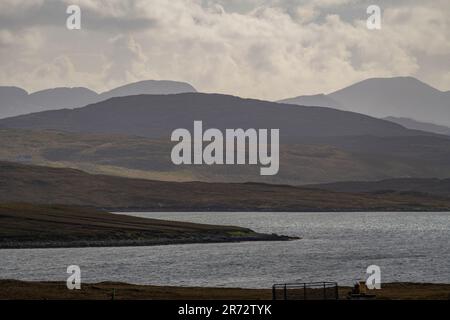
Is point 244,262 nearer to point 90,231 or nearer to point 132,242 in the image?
point 132,242

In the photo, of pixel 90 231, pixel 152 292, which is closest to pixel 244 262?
pixel 152 292

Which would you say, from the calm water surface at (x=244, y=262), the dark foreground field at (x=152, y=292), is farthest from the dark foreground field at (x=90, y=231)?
the dark foreground field at (x=152, y=292)

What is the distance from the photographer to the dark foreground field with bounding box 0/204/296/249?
151 meters

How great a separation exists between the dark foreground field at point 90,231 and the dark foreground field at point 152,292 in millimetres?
74615

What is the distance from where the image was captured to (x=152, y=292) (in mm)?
67938

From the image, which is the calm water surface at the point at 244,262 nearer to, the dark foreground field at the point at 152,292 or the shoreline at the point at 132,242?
the shoreline at the point at 132,242

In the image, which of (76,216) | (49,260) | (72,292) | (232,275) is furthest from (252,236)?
(72,292)

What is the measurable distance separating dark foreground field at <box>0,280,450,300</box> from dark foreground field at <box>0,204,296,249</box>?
74.6 metres

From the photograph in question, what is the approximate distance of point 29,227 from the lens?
162 m

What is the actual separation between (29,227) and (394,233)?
73008 mm

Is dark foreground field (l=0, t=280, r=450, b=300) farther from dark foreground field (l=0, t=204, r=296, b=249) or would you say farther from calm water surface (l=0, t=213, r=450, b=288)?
dark foreground field (l=0, t=204, r=296, b=249)

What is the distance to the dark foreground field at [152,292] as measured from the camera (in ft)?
205

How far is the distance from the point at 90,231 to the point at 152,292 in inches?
3770

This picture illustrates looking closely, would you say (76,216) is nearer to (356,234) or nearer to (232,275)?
(356,234)
